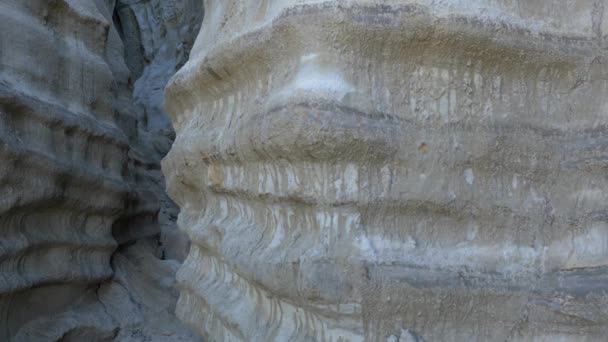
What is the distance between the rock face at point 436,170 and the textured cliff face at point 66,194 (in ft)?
2.19

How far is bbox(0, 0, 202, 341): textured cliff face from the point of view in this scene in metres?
1.13

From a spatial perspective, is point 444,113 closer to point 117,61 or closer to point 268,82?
point 268,82

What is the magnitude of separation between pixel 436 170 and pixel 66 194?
937 mm

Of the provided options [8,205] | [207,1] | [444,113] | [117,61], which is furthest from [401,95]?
[117,61]

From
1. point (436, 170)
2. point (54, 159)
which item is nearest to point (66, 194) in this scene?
point (54, 159)

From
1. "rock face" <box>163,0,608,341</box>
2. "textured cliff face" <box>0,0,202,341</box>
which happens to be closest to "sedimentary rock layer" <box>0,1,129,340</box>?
"textured cliff face" <box>0,0,202,341</box>

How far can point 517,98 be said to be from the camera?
26.2 inches

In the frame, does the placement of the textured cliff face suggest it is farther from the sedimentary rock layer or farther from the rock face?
the rock face

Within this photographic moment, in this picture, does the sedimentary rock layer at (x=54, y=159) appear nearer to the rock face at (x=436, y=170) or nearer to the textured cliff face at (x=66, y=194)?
the textured cliff face at (x=66, y=194)

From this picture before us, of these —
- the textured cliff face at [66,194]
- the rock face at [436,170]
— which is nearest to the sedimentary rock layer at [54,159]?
the textured cliff face at [66,194]

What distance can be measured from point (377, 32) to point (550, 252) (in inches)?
12.6

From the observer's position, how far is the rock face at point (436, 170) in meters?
0.61

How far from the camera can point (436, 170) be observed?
2.08ft

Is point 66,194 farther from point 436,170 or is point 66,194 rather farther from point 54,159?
point 436,170
